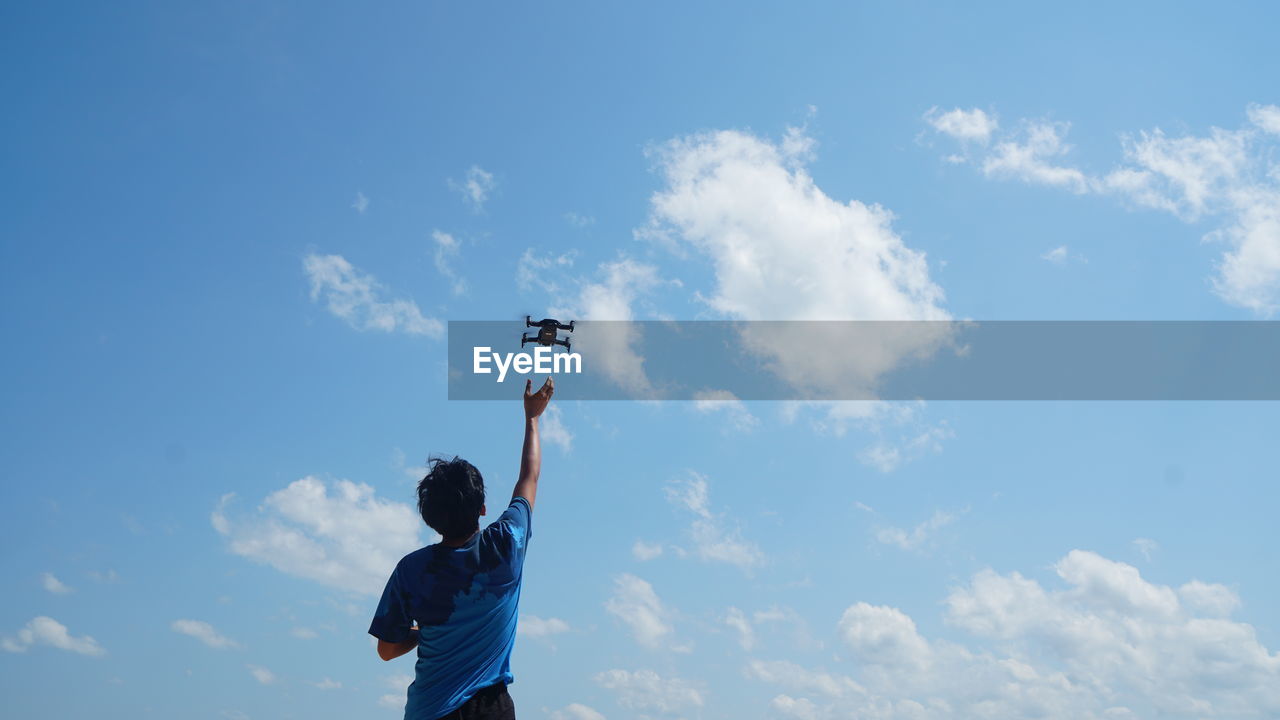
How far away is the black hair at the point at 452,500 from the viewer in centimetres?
677

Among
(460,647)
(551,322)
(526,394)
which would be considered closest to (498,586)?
(460,647)

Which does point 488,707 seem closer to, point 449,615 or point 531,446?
point 449,615

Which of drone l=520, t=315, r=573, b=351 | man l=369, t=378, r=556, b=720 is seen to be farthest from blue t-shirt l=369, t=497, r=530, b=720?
drone l=520, t=315, r=573, b=351

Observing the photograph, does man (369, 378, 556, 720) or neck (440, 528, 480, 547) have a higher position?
neck (440, 528, 480, 547)

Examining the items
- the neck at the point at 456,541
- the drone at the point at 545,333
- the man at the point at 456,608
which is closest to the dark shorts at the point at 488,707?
the man at the point at 456,608

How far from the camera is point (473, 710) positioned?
6.52 meters

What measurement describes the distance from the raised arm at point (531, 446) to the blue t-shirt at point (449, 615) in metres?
0.79

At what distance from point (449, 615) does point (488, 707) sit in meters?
0.72

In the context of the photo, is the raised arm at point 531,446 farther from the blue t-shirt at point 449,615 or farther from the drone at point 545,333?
the drone at point 545,333

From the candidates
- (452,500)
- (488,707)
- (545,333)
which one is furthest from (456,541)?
(545,333)

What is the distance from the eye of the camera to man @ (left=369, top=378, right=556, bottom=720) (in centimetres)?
655

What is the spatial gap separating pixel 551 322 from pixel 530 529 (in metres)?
10.4

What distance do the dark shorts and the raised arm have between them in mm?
1437

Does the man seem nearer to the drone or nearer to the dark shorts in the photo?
the dark shorts
